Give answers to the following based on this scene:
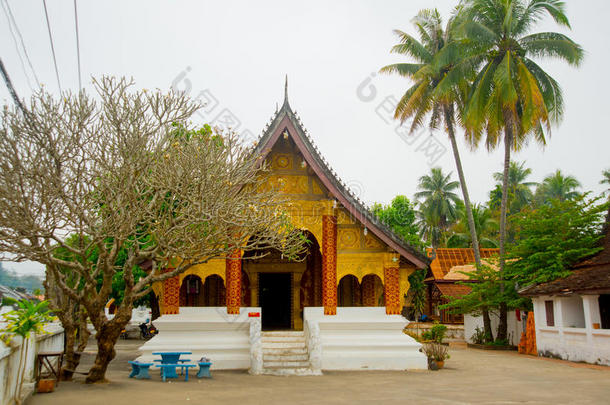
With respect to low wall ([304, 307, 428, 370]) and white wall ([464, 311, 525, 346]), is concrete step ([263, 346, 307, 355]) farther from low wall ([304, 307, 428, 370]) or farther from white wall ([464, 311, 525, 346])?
white wall ([464, 311, 525, 346])

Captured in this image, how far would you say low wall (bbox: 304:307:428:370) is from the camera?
42.3 ft

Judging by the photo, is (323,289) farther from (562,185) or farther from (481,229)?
(562,185)

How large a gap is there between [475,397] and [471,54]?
16.9 metres

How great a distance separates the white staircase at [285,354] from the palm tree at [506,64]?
36.3ft

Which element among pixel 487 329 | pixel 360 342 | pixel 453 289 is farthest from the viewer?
pixel 453 289

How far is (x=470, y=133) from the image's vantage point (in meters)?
23.2

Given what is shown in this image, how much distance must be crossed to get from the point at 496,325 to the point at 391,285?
11.9 meters

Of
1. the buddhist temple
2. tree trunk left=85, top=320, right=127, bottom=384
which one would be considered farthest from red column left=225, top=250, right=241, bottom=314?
tree trunk left=85, top=320, right=127, bottom=384

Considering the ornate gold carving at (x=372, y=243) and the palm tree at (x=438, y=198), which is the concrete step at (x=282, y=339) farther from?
the palm tree at (x=438, y=198)

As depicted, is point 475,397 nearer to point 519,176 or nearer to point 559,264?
point 559,264

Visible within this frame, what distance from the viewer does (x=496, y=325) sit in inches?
938

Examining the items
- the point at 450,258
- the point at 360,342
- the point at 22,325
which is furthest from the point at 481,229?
the point at 22,325

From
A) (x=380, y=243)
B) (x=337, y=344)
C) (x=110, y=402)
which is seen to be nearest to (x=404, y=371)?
(x=337, y=344)

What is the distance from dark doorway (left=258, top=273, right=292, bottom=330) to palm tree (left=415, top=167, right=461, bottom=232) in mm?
30694
